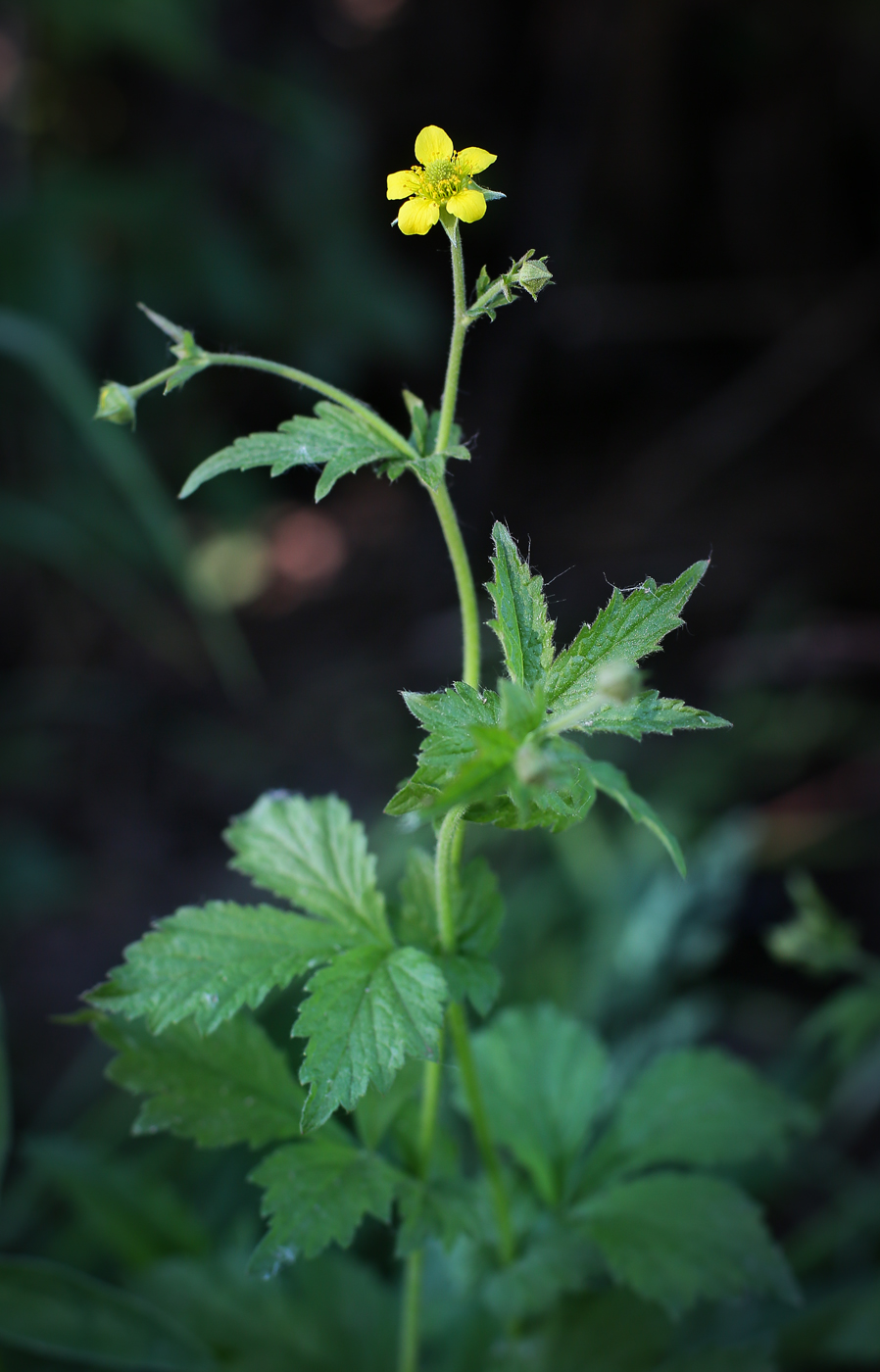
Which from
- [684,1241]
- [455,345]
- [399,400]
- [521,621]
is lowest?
[684,1241]

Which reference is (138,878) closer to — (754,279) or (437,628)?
(437,628)

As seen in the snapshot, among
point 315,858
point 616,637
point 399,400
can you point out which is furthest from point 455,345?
point 399,400

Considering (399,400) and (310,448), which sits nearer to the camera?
(310,448)

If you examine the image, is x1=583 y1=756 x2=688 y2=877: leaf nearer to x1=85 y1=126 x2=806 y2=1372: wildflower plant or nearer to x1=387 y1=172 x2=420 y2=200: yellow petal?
x1=85 y1=126 x2=806 y2=1372: wildflower plant

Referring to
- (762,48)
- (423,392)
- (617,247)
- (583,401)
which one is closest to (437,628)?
(423,392)

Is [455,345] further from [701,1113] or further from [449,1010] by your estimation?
[701,1113]

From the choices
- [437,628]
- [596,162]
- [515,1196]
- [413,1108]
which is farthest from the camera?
[596,162]
